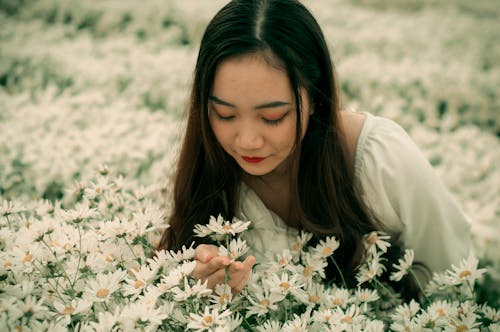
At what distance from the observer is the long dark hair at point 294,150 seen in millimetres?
1451

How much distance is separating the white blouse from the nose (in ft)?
1.47

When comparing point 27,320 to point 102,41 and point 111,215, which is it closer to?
point 111,215

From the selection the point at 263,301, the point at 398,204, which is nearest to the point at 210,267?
the point at 263,301

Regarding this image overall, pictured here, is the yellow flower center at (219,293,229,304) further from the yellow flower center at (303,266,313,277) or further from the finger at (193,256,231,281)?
the yellow flower center at (303,266,313,277)

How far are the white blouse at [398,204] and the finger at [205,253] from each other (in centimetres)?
35

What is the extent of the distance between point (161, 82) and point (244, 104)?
2.56 meters

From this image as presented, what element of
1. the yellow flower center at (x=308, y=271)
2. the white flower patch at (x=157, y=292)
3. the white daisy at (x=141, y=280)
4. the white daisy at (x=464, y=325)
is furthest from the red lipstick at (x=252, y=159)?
the white daisy at (x=464, y=325)

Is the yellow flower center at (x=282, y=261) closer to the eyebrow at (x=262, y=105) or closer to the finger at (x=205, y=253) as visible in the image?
the finger at (x=205, y=253)

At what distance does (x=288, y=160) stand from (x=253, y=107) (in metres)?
0.49

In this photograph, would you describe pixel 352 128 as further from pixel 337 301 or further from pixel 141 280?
pixel 141 280

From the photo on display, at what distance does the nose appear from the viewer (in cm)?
142

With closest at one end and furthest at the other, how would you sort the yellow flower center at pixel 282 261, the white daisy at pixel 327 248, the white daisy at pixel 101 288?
the white daisy at pixel 101 288
the yellow flower center at pixel 282 261
the white daisy at pixel 327 248

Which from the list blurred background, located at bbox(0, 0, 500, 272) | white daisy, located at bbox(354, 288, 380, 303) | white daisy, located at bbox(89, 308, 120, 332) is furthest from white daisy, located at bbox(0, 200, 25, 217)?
white daisy, located at bbox(354, 288, 380, 303)

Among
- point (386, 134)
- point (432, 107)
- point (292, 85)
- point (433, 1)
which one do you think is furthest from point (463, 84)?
point (433, 1)
